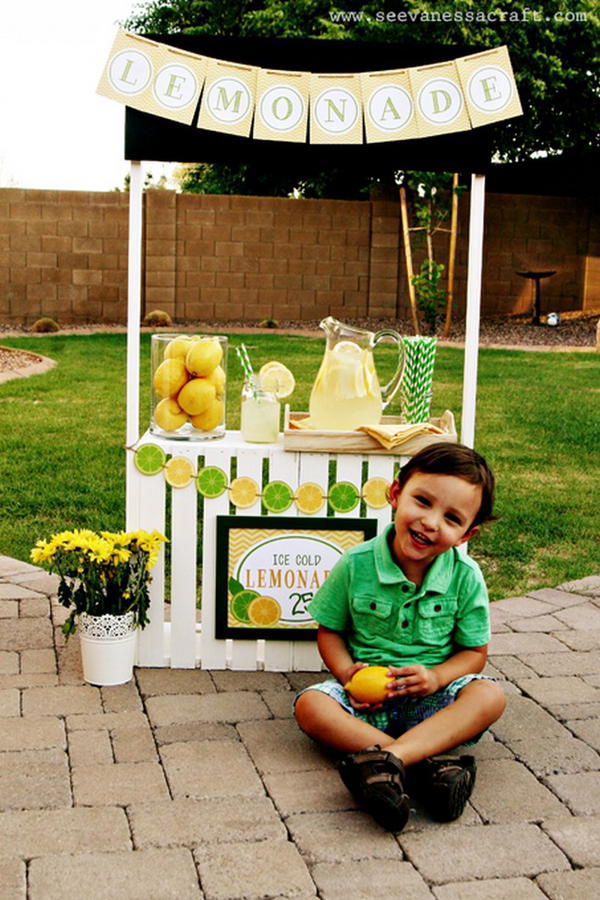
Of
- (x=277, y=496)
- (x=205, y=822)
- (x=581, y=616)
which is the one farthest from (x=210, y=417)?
(x=581, y=616)

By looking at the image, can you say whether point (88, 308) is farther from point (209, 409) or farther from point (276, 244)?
point (209, 409)

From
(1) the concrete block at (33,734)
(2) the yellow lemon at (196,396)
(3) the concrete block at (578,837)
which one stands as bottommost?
(3) the concrete block at (578,837)

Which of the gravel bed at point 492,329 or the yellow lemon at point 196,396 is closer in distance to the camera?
the yellow lemon at point 196,396

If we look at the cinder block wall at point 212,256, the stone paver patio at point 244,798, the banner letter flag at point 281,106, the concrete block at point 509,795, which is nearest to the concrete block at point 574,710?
the stone paver patio at point 244,798

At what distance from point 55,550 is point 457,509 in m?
1.17

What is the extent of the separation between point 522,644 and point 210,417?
1329 millimetres

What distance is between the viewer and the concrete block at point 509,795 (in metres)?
2.50

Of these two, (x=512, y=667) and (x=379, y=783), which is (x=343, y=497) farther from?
(x=379, y=783)

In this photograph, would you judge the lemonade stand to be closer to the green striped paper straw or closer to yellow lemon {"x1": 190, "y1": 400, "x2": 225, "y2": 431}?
yellow lemon {"x1": 190, "y1": 400, "x2": 225, "y2": 431}

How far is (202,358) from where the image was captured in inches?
127

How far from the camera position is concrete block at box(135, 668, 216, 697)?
3166 millimetres

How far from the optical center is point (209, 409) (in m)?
3.29

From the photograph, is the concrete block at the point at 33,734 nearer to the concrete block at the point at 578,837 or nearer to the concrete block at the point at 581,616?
the concrete block at the point at 578,837

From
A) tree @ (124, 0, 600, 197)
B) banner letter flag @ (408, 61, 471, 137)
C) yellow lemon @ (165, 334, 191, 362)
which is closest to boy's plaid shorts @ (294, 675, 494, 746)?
yellow lemon @ (165, 334, 191, 362)
